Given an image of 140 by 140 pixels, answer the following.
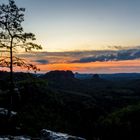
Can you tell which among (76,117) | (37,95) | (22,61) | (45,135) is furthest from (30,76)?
(76,117)

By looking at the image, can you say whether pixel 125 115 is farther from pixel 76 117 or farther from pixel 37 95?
pixel 37 95

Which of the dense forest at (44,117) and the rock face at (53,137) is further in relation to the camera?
the dense forest at (44,117)

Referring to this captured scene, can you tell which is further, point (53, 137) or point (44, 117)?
point (44, 117)

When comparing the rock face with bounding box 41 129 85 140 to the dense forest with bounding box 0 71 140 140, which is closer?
the rock face with bounding box 41 129 85 140

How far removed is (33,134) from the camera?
1651 inches

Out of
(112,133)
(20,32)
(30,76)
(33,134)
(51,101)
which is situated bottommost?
(112,133)

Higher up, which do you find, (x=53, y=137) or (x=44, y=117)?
(x=53, y=137)

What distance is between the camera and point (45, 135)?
40.9 meters

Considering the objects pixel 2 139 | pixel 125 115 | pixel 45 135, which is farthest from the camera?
pixel 125 115

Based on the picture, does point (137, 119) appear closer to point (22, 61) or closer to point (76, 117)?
point (76, 117)

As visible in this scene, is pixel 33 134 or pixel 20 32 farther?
pixel 20 32

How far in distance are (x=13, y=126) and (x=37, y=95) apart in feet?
232

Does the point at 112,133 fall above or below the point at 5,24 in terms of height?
below

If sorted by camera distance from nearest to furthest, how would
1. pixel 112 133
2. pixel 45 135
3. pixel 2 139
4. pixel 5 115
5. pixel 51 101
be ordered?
pixel 2 139
pixel 45 135
pixel 5 115
pixel 112 133
pixel 51 101
